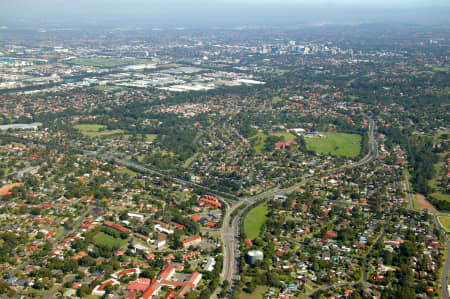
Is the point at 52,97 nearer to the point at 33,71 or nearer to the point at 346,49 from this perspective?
the point at 33,71

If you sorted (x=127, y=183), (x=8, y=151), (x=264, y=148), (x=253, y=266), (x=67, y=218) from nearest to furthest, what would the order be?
1. (x=253, y=266)
2. (x=67, y=218)
3. (x=127, y=183)
4. (x=8, y=151)
5. (x=264, y=148)

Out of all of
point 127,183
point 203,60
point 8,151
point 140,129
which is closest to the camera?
point 127,183

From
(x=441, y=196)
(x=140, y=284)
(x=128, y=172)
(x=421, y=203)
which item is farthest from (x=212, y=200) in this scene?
(x=441, y=196)

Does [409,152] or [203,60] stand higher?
[203,60]

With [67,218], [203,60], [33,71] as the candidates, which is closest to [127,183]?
[67,218]

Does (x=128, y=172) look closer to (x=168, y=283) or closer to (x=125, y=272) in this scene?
(x=125, y=272)

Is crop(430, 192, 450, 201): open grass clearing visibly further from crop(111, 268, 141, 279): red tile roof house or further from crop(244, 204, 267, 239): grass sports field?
crop(111, 268, 141, 279): red tile roof house
